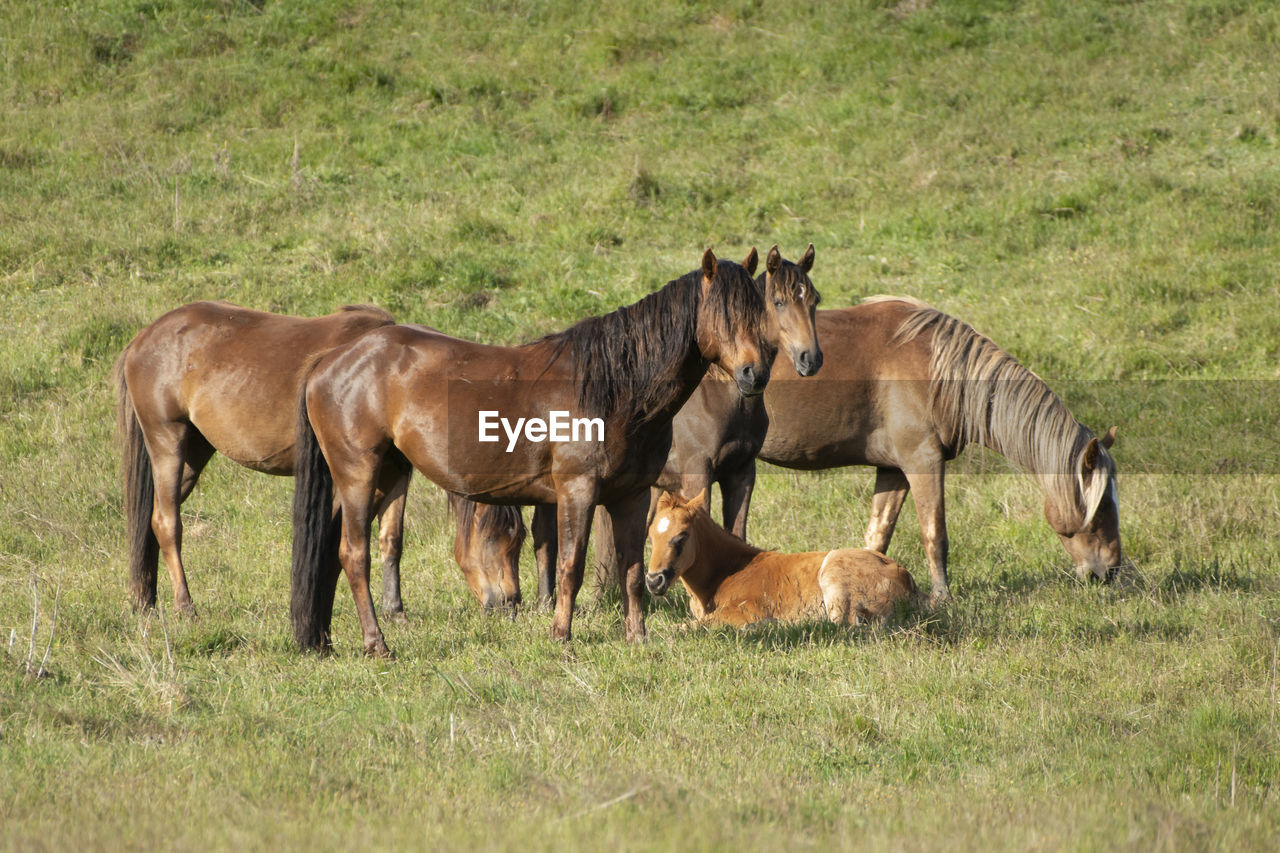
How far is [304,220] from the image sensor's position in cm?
1541

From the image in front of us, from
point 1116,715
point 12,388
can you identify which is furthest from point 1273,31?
point 12,388

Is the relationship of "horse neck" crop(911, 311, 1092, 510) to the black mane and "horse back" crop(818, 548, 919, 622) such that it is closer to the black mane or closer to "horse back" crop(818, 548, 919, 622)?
"horse back" crop(818, 548, 919, 622)

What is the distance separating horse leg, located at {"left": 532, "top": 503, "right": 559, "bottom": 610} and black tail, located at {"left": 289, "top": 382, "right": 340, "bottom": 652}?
5.65ft

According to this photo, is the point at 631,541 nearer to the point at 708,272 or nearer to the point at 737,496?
the point at 708,272

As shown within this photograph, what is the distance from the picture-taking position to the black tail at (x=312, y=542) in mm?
6547

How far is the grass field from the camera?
4.44 m

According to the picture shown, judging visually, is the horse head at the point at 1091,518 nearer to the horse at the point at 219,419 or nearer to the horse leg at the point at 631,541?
the horse leg at the point at 631,541

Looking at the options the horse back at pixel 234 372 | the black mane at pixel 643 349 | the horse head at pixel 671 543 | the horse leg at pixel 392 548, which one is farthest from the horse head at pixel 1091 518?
the horse back at pixel 234 372

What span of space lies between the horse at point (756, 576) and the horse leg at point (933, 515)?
703 mm

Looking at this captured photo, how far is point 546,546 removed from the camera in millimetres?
8258

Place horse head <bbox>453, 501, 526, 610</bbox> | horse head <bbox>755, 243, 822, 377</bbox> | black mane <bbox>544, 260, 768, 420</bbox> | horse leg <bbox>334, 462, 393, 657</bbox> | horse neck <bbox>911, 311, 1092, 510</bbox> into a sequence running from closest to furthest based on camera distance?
horse head <bbox>755, 243, 822, 377</bbox> → black mane <bbox>544, 260, 768, 420</bbox> → horse leg <bbox>334, 462, 393, 657</bbox> → horse head <bbox>453, 501, 526, 610</bbox> → horse neck <bbox>911, 311, 1092, 510</bbox>

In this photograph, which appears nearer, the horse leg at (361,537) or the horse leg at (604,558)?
the horse leg at (361,537)

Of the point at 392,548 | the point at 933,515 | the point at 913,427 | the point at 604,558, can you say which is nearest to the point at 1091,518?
the point at 933,515

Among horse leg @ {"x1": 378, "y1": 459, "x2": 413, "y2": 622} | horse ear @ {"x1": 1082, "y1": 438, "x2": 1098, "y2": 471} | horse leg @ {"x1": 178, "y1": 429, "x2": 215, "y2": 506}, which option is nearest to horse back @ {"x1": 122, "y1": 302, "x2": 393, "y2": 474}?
horse leg @ {"x1": 178, "y1": 429, "x2": 215, "y2": 506}
